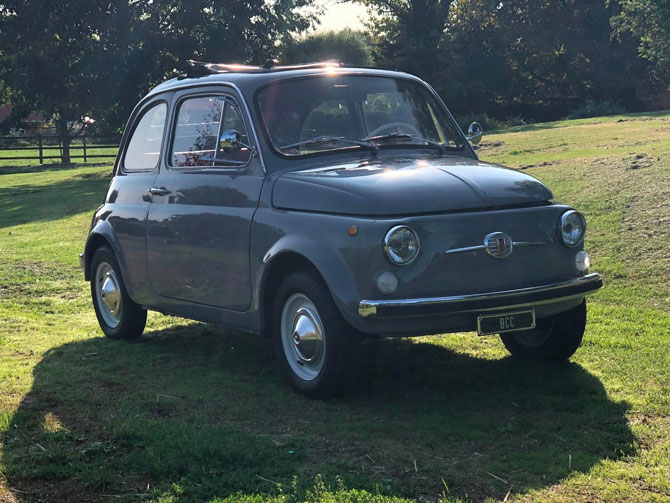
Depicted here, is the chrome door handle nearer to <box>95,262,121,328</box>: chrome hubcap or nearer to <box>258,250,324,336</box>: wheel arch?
<box>95,262,121,328</box>: chrome hubcap

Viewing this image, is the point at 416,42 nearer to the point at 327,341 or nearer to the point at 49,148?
the point at 49,148

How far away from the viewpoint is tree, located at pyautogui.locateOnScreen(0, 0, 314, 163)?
35156mm

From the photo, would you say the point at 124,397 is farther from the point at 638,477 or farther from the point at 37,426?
the point at 638,477

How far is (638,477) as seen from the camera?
4.58m

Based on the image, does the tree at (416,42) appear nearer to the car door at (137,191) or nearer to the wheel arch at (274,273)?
the car door at (137,191)

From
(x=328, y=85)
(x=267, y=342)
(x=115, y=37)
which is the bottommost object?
(x=267, y=342)

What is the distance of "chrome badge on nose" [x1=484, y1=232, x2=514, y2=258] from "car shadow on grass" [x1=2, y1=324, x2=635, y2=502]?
36.7 inches

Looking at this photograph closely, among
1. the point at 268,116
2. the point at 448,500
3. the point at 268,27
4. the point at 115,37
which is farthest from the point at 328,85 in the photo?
the point at 268,27

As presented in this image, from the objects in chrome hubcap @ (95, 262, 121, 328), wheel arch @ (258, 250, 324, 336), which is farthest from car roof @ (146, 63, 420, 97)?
chrome hubcap @ (95, 262, 121, 328)

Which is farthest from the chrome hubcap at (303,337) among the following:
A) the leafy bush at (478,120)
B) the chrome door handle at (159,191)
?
the leafy bush at (478,120)

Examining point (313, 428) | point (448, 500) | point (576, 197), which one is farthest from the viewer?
point (576, 197)

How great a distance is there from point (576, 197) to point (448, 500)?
393 inches

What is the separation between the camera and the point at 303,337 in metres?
6.14

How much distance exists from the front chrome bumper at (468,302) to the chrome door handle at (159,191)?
8.55 ft
